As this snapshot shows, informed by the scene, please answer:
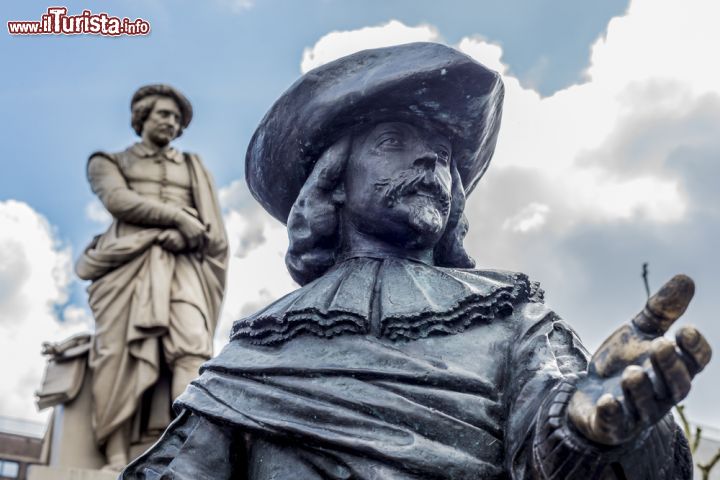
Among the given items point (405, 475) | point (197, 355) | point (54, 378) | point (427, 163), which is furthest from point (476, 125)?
point (54, 378)

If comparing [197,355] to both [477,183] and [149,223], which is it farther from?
[477,183]

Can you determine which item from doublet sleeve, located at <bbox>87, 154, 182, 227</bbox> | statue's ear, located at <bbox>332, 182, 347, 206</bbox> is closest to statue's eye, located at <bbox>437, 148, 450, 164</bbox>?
statue's ear, located at <bbox>332, 182, 347, 206</bbox>

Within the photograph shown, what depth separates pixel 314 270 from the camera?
8.70 ft

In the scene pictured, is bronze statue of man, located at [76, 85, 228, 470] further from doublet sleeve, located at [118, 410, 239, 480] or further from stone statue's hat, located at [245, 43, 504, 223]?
doublet sleeve, located at [118, 410, 239, 480]

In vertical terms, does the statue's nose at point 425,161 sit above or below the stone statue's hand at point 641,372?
above

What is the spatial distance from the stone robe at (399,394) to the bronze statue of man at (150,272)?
16.0 ft

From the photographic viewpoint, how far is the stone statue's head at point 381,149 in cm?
254

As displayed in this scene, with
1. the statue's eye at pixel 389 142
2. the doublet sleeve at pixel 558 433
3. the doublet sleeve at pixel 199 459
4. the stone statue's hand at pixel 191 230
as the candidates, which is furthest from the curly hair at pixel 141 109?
the doublet sleeve at pixel 558 433

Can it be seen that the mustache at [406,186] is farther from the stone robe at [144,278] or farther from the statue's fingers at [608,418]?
the stone robe at [144,278]

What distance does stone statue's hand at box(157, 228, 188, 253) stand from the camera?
7824 millimetres

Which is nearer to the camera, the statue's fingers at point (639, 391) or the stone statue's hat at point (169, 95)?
the statue's fingers at point (639, 391)

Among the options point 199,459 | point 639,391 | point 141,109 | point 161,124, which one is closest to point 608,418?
point 639,391

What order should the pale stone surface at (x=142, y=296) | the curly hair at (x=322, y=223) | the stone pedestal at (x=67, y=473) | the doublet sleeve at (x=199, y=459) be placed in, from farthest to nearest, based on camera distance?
the pale stone surface at (x=142, y=296), the stone pedestal at (x=67, y=473), the curly hair at (x=322, y=223), the doublet sleeve at (x=199, y=459)

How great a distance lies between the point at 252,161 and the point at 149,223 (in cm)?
516
